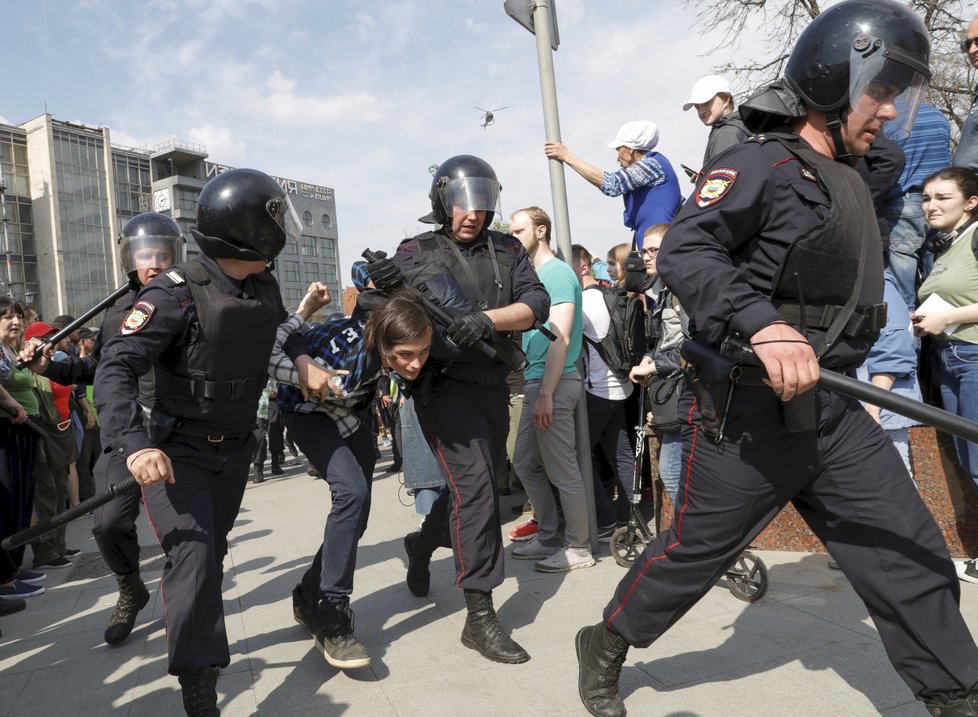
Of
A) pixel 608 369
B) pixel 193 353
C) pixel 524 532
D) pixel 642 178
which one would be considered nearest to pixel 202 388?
pixel 193 353

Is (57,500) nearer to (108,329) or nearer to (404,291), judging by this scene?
(108,329)

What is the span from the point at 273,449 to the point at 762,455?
10522 millimetres

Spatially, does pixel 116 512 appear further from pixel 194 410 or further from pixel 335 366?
pixel 335 366

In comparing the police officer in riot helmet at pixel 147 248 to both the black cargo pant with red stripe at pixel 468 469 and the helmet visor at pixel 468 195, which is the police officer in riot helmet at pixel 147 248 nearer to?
the helmet visor at pixel 468 195

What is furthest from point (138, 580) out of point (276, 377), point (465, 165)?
point (465, 165)

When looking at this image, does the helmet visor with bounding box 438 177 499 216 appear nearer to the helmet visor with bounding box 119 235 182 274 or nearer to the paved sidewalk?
the helmet visor with bounding box 119 235 182 274

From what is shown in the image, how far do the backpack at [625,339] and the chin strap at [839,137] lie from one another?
264cm

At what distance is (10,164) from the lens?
52.2 metres

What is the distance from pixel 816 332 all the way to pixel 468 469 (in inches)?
64.0

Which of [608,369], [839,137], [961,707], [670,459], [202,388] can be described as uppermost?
[839,137]

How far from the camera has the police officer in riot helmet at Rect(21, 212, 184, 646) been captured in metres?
3.78

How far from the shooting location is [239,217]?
2.98m

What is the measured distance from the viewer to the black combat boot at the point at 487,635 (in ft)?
10.2

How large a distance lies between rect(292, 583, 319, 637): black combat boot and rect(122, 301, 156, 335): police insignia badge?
4.88 feet
